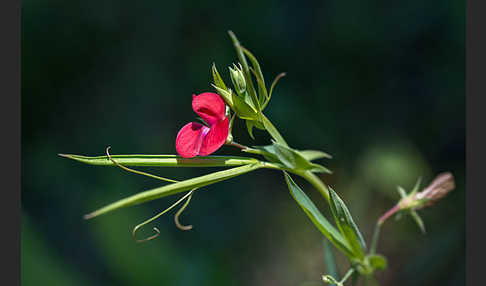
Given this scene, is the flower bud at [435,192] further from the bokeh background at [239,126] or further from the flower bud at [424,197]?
the bokeh background at [239,126]

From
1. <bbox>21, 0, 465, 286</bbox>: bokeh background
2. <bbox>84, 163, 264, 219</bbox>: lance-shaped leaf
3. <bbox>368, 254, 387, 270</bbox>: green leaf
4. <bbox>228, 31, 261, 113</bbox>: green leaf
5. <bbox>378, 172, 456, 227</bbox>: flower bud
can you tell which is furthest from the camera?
<bbox>21, 0, 465, 286</bbox>: bokeh background

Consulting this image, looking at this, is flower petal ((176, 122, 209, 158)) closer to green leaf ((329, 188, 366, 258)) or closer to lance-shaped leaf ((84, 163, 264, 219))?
lance-shaped leaf ((84, 163, 264, 219))

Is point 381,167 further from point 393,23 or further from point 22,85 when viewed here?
point 22,85

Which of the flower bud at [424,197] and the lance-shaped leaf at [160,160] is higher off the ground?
the lance-shaped leaf at [160,160]

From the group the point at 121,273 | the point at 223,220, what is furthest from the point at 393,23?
the point at 121,273

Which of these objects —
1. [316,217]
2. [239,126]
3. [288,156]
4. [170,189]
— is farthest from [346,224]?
[239,126]

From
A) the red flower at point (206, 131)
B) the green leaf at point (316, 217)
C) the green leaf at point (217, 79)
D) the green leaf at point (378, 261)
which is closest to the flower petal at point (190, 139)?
the red flower at point (206, 131)

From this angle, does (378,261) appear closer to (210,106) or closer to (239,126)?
(210,106)

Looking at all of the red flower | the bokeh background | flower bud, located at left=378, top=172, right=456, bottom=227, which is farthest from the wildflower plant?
the bokeh background
